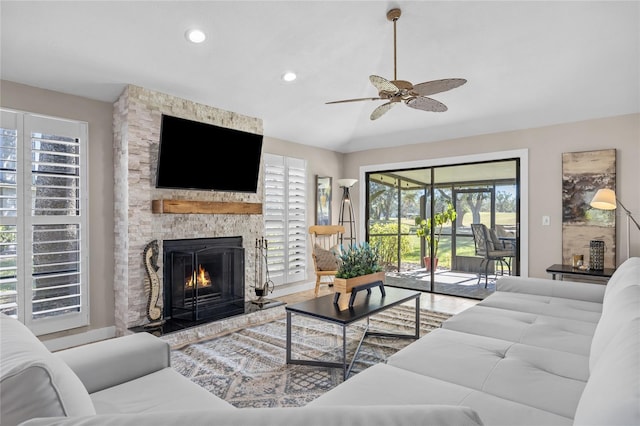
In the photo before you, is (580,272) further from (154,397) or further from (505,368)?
(154,397)

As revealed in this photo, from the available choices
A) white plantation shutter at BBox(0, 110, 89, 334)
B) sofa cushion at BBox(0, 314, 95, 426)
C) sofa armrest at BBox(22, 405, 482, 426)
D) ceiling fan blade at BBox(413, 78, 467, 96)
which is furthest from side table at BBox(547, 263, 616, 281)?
white plantation shutter at BBox(0, 110, 89, 334)

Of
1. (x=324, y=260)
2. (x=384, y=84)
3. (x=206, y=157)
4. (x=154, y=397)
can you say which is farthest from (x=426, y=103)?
(x=324, y=260)

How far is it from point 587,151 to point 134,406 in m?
5.04

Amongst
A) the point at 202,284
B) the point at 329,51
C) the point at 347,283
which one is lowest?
the point at 202,284

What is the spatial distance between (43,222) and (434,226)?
4.89m

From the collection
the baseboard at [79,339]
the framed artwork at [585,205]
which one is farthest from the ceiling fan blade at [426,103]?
the baseboard at [79,339]

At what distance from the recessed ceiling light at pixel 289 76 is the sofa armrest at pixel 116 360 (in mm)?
2974

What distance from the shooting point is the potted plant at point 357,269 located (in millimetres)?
2877

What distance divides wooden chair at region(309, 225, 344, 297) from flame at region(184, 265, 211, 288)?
1.66 meters

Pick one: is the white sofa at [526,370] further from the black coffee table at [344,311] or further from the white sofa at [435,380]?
the black coffee table at [344,311]

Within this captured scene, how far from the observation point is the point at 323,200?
6.03m

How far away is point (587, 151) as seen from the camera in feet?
13.9

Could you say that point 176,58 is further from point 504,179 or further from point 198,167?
point 504,179

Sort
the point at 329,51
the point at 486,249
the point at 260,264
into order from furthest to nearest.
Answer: the point at 486,249 → the point at 260,264 → the point at 329,51
